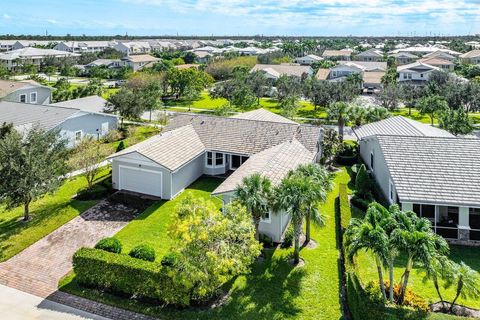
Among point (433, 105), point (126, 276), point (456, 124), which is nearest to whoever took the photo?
point (126, 276)

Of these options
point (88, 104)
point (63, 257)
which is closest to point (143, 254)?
point (63, 257)

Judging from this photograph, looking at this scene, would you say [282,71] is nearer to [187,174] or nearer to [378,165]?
[378,165]

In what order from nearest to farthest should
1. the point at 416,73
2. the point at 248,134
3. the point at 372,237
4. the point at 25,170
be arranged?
the point at 372,237
the point at 25,170
the point at 248,134
the point at 416,73

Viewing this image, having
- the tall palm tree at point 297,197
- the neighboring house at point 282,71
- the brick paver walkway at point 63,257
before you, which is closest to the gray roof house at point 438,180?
the tall palm tree at point 297,197

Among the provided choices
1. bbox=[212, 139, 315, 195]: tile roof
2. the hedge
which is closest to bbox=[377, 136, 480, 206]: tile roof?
bbox=[212, 139, 315, 195]: tile roof

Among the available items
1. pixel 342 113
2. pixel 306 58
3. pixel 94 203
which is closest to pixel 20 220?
pixel 94 203

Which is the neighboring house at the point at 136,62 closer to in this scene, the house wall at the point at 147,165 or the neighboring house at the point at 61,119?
the neighboring house at the point at 61,119

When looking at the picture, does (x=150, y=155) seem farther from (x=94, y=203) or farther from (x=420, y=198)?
(x=420, y=198)
